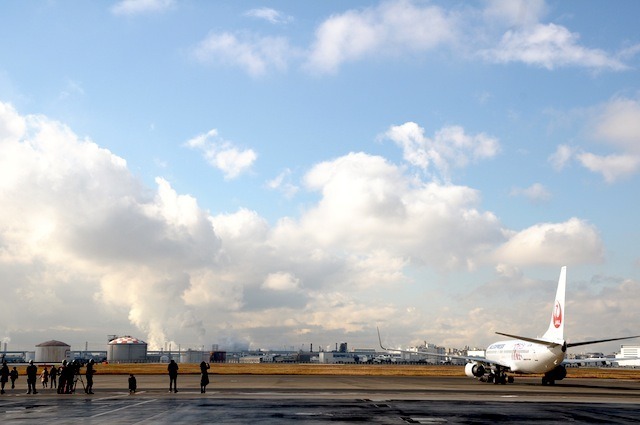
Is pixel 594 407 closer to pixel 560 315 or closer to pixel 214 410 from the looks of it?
pixel 214 410

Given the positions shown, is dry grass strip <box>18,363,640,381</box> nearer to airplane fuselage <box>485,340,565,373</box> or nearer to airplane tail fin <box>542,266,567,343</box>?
airplane fuselage <box>485,340,565,373</box>

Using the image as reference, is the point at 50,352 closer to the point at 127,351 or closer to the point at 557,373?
the point at 127,351

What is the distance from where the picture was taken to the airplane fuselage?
200 ft

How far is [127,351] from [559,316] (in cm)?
15299

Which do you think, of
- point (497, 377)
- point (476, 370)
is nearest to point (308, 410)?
point (497, 377)

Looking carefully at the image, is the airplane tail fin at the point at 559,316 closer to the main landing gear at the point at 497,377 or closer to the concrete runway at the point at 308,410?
the main landing gear at the point at 497,377

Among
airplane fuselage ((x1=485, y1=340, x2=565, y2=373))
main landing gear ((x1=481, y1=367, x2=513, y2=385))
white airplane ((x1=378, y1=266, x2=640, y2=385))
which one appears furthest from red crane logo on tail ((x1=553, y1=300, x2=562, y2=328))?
main landing gear ((x1=481, y1=367, x2=513, y2=385))

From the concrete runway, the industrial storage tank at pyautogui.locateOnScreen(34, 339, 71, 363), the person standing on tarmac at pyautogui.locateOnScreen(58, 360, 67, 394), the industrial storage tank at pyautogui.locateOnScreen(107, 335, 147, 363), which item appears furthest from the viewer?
the industrial storage tank at pyautogui.locateOnScreen(107, 335, 147, 363)

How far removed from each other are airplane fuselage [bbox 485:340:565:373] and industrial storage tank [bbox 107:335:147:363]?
141 meters

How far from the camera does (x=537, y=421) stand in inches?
1067

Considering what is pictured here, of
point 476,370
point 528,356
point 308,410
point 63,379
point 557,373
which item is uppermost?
point 528,356

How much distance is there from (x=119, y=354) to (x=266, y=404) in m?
166

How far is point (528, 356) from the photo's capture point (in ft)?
209

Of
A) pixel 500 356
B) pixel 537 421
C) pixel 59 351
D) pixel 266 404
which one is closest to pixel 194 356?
pixel 59 351
